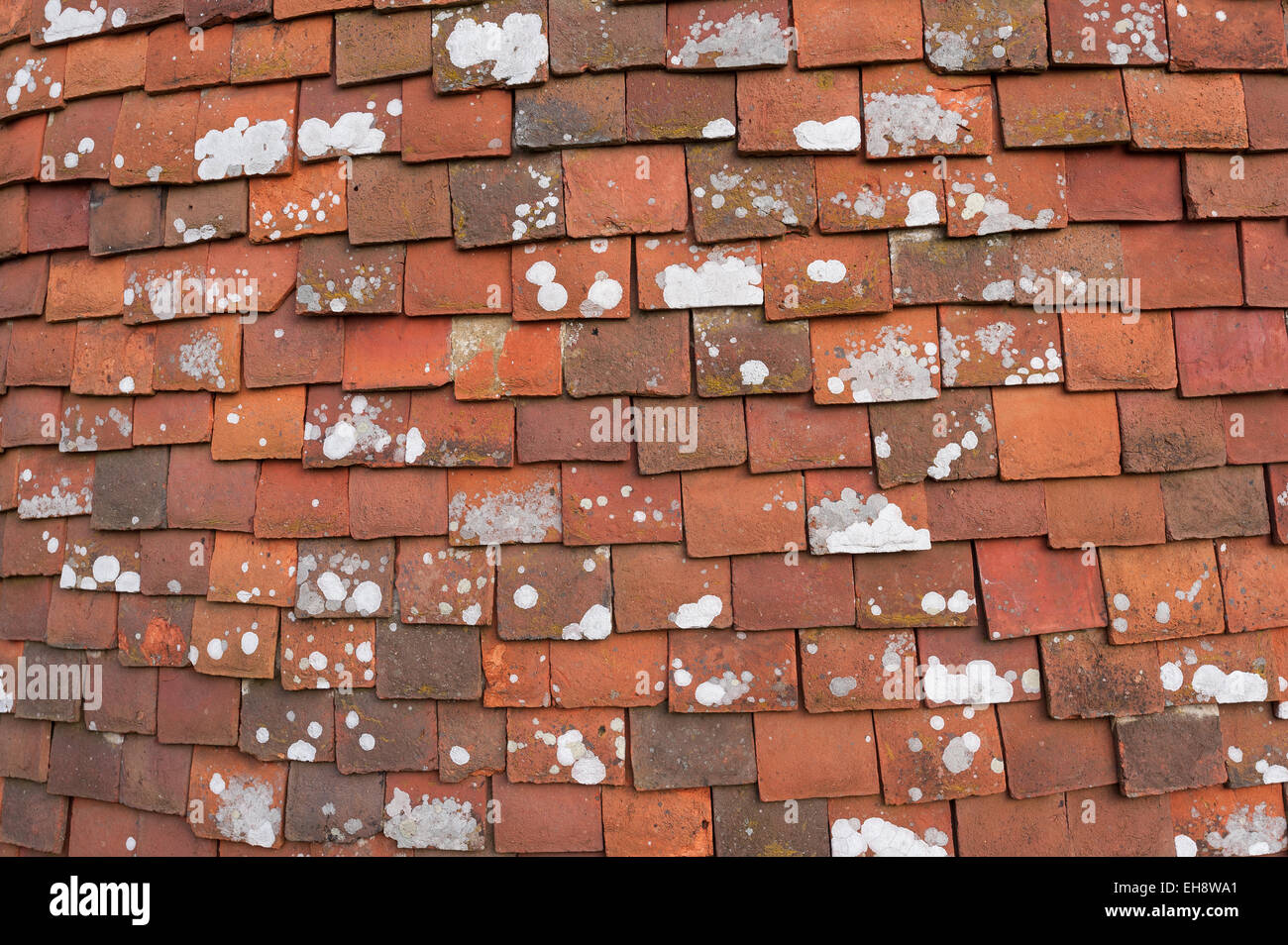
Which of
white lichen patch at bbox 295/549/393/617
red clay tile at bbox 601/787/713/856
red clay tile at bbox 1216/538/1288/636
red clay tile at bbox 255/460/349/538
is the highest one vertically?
red clay tile at bbox 255/460/349/538

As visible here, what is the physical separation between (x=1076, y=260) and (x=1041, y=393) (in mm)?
387

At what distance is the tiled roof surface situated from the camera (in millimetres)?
2066

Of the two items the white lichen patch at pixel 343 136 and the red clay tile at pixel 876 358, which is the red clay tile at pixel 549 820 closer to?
the red clay tile at pixel 876 358

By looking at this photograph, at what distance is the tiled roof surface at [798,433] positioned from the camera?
2.07 meters

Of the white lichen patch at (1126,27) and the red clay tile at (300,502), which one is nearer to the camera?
the white lichen patch at (1126,27)

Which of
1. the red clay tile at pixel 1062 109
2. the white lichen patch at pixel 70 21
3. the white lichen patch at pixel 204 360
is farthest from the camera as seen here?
the white lichen patch at pixel 70 21

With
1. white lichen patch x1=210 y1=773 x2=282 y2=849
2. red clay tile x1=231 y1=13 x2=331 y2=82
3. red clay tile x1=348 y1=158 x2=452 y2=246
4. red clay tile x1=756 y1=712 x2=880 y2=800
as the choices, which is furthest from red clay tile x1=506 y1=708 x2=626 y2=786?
red clay tile x1=231 y1=13 x2=331 y2=82

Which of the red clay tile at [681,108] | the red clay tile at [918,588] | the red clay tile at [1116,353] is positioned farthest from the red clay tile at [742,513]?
the red clay tile at [681,108]

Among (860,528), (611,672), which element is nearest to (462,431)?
(611,672)

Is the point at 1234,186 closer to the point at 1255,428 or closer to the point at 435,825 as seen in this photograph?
the point at 1255,428

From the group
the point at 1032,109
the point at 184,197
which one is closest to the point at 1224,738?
the point at 1032,109

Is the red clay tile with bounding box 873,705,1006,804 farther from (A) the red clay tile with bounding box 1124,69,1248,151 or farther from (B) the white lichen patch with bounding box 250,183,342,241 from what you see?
(B) the white lichen patch with bounding box 250,183,342,241

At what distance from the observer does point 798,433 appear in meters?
2.09

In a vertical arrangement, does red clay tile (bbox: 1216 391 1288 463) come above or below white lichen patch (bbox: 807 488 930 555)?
above
